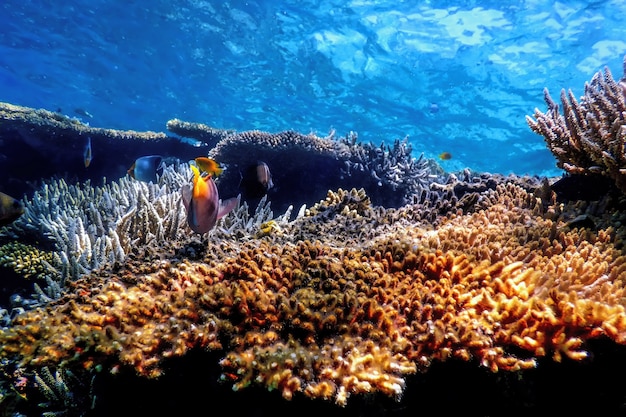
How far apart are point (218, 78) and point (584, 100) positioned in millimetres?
34403

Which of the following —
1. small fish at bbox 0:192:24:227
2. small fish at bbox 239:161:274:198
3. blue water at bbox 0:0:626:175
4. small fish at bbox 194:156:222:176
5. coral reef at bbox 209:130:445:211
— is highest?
blue water at bbox 0:0:626:175

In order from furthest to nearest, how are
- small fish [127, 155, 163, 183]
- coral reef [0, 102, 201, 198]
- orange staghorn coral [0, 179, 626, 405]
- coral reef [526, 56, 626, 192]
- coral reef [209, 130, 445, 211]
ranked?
1. coral reef [0, 102, 201, 198]
2. coral reef [209, 130, 445, 211]
3. small fish [127, 155, 163, 183]
4. coral reef [526, 56, 626, 192]
5. orange staghorn coral [0, 179, 626, 405]

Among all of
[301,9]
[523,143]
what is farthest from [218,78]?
[523,143]

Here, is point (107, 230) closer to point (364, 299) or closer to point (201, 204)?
point (201, 204)

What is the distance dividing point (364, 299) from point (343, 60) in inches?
1066

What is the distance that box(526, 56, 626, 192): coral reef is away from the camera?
2533 millimetres

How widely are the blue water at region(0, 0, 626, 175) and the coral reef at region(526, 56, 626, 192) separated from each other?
648 inches

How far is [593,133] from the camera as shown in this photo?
2939 millimetres

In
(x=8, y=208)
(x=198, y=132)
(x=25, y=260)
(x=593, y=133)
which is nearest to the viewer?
(x=8, y=208)

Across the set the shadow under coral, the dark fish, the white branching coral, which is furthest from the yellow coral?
the dark fish

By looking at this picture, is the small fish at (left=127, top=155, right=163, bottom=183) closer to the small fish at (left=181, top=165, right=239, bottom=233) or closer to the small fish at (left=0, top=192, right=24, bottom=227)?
the small fish at (left=0, top=192, right=24, bottom=227)

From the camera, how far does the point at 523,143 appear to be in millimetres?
30516

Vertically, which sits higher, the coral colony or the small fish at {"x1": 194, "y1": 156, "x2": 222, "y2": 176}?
the small fish at {"x1": 194, "y1": 156, "x2": 222, "y2": 176}

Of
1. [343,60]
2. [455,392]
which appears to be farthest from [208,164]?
[343,60]
